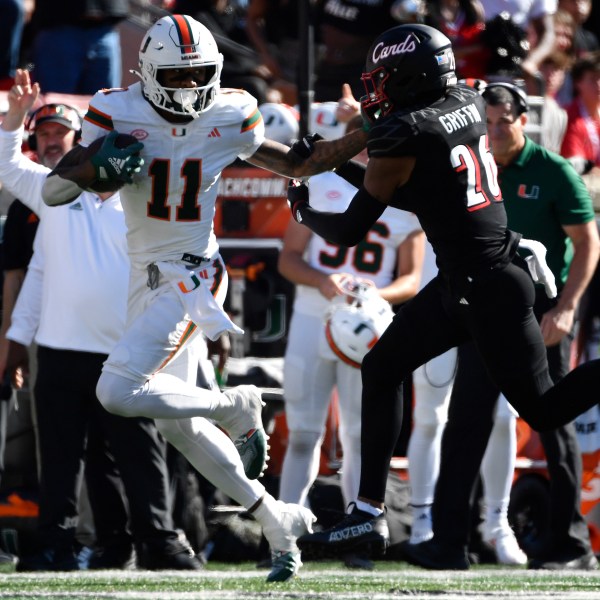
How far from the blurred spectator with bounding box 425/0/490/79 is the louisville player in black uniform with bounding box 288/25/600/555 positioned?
3665mm

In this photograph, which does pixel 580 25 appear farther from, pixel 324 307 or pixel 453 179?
pixel 453 179

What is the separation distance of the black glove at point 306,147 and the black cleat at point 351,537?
1.34m

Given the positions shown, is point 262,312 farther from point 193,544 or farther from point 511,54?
point 511,54

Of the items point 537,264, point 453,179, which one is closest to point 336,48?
point 537,264

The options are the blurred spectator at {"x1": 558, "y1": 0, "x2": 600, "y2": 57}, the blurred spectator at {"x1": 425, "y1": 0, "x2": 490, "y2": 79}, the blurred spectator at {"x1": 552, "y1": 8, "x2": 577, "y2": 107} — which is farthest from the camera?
the blurred spectator at {"x1": 558, "y1": 0, "x2": 600, "y2": 57}

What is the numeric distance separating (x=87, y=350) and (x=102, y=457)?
0.57 metres

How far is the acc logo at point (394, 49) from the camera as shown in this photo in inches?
221

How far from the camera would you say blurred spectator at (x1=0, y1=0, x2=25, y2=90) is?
8867 millimetres

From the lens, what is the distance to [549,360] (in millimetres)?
7055

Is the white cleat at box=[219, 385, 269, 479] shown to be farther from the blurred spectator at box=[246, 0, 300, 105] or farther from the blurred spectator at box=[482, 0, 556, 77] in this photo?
the blurred spectator at box=[482, 0, 556, 77]

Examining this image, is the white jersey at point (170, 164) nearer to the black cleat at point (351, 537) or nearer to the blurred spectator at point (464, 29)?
the black cleat at point (351, 537)

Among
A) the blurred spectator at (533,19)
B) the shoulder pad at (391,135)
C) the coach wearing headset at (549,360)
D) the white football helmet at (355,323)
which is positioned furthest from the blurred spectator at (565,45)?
the shoulder pad at (391,135)

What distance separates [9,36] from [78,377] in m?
2.67

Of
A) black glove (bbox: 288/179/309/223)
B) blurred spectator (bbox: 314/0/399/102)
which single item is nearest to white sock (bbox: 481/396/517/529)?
black glove (bbox: 288/179/309/223)
